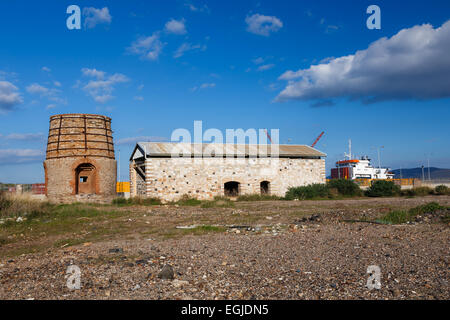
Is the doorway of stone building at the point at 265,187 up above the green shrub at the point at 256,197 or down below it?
above

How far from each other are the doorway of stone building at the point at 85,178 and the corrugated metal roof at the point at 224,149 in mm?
3117

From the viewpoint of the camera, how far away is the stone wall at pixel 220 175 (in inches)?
745

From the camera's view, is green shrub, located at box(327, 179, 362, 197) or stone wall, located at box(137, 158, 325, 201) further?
green shrub, located at box(327, 179, 362, 197)

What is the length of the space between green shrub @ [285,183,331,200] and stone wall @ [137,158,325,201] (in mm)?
974

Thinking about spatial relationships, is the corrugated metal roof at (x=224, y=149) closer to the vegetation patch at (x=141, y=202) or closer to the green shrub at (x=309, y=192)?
the green shrub at (x=309, y=192)

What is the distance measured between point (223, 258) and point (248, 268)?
2.52ft

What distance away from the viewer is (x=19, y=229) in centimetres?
1027

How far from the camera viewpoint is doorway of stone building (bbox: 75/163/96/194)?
19.6 meters

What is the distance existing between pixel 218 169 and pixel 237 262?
1468 cm

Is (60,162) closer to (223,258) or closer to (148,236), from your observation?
(148,236)

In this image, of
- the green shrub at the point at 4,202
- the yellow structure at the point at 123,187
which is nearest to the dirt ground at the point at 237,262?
the green shrub at the point at 4,202

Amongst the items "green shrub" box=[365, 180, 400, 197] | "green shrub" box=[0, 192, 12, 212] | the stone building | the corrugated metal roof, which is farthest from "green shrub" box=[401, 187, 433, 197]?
"green shrub" box=[0, 192, 12, 212]

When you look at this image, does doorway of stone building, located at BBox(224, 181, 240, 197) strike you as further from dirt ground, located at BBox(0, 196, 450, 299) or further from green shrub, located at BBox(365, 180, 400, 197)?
dirt ground, located at BBox(0, 196, 450, 299)
